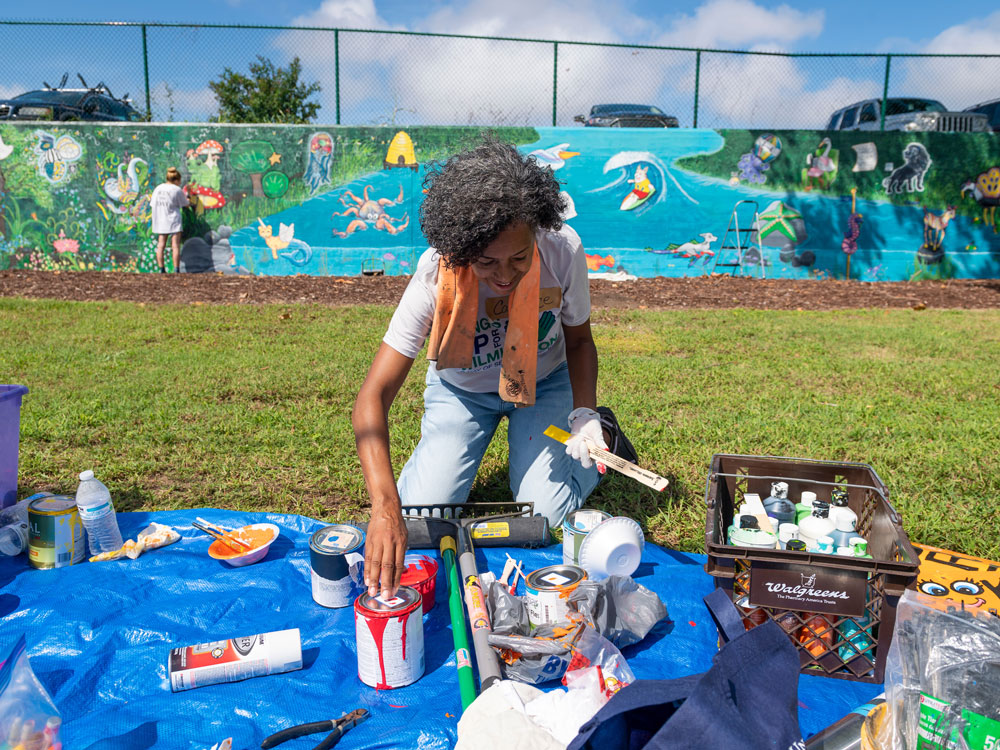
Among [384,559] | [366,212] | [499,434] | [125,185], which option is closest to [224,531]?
[384,559]

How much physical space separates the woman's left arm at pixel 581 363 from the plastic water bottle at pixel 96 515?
184cm

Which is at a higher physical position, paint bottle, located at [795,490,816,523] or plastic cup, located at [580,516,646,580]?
paint bottle, located at [795,490,816,523]

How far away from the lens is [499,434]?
4414 millimetres

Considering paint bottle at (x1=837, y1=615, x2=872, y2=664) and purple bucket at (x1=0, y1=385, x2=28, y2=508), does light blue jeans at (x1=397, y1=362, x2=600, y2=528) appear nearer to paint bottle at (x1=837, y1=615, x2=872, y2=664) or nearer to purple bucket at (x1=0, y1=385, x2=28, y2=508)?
paint bottle at (x1=837, y1=615, x2=872, y2=664)

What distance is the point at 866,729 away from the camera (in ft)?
5.52

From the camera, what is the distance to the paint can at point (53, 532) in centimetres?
255

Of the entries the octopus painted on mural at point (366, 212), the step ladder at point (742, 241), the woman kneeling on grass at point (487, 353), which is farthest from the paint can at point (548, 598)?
the step ladder at point (742, 241)

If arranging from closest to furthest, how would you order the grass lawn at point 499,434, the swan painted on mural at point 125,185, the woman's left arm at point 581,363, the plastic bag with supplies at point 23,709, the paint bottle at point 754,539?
the plastic bag with supplies at point 23,709 < the paint bottle at point 754,539 < the woman's left arm at point 581,363 < the grass lawn at point 499,434 < the swan painted on mural at point 125,185

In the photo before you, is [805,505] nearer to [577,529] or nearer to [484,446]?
[577,529]

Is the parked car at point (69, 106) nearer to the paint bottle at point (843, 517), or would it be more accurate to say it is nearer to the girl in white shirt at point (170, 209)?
the girl in white shirt at point (170, 209)

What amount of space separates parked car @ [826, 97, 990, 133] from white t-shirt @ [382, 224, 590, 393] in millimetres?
11836

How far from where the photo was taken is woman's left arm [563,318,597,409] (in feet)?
10.2

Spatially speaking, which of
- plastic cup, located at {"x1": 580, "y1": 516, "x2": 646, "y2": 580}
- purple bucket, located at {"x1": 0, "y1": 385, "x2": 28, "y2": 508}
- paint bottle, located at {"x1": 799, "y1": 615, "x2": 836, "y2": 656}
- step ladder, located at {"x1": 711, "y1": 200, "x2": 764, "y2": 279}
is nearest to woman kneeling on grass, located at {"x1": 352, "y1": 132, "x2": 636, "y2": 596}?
plastic cup, located at {"x1": 580, "y1": 516, "x2": 646, "y2": 580}

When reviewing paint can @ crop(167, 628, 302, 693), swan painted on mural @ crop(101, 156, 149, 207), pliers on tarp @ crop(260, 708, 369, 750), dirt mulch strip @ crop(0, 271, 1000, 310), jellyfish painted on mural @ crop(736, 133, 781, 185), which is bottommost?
pliers on tarp @ crop(260, 708, 369, 750)
